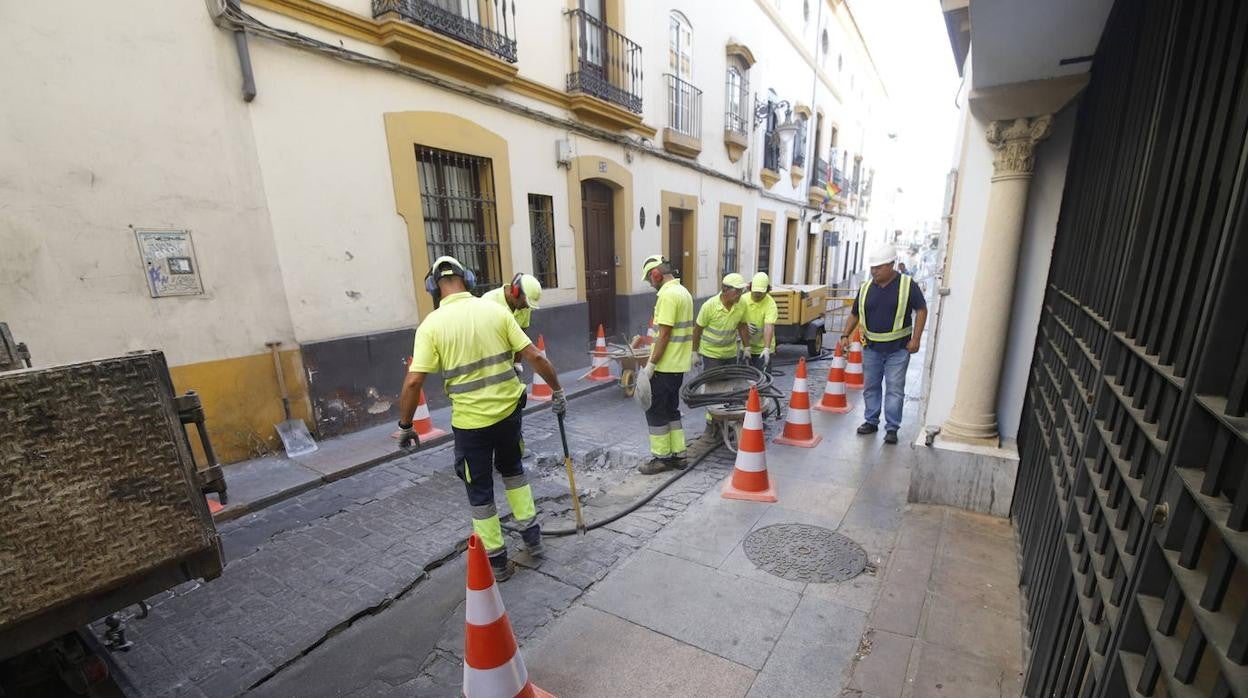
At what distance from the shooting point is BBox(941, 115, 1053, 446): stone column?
3.18 m

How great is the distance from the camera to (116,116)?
4078mm

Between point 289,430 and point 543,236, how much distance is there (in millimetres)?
4425

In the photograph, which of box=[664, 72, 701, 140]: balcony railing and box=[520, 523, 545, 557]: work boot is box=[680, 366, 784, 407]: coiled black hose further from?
box=[664, 72, 701, 140]: balcony railing

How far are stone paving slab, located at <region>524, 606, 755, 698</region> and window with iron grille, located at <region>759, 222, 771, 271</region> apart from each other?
14.7m

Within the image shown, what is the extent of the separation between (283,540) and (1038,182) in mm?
5756

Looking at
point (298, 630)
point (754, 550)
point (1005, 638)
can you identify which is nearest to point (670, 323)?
point (754, 550)

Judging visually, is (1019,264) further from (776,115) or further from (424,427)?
(776,115)

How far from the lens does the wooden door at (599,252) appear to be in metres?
9.34

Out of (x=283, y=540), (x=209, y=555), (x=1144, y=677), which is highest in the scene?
(x=1144, y=677)

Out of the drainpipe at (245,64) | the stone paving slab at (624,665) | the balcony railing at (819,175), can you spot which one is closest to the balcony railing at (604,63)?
the drainpipe at (245,64)

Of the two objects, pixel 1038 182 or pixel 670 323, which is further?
pixel 670 323

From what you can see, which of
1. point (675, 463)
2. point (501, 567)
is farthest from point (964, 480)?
point (501, 567)

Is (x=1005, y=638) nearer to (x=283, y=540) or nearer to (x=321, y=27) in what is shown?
(x=283, y=540)

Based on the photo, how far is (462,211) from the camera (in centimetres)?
691
